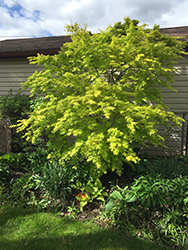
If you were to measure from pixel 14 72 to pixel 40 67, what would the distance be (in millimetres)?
1265

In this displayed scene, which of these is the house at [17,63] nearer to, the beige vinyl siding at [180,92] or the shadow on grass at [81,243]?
the beige vinyl siding at [180,92]

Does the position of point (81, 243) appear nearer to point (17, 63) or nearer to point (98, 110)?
point (98, 110)

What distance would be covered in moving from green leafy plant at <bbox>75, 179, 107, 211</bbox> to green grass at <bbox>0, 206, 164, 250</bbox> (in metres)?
0.46

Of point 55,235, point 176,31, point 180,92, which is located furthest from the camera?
point 176,31

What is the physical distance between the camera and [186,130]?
7.16 metres

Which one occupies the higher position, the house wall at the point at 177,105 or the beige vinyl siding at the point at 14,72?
the beige vinyl siding at the point at 14,72

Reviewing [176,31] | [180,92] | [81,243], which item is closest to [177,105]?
[180,92]

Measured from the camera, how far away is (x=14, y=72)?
877 cm

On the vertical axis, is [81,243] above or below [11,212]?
below

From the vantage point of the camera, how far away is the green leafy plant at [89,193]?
13.2 ft

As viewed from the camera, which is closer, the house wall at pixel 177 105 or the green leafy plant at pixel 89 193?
the green leafy plant at pixel 89 193

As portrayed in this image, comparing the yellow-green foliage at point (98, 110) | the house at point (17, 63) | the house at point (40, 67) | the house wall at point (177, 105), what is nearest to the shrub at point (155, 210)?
the yellow-green foliage at point (98, 110)

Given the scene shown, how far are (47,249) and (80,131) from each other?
194 cm

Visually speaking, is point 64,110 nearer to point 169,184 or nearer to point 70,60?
point 70,60
